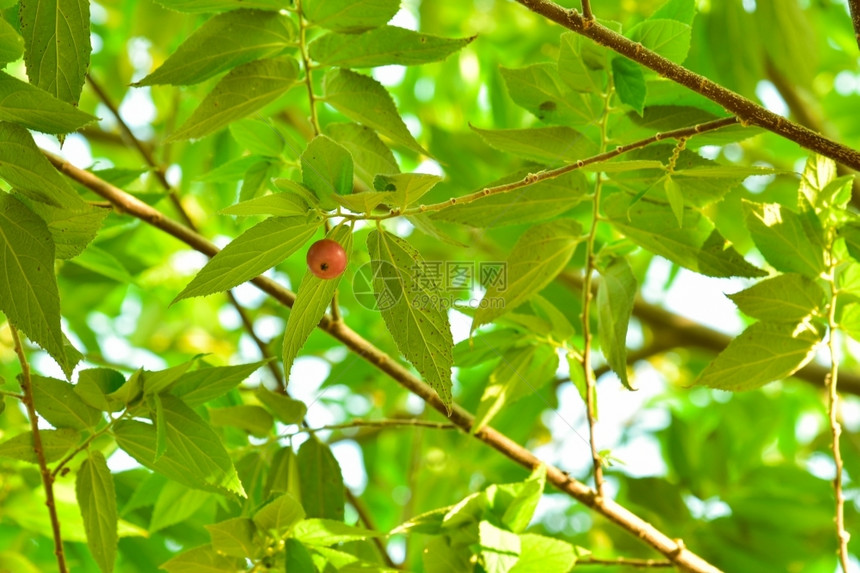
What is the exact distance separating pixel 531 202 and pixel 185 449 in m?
0.45

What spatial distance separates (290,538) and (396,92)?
162 cm

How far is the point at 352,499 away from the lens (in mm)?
1366

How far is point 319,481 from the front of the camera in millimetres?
1107

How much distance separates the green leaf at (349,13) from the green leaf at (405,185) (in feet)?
0.88

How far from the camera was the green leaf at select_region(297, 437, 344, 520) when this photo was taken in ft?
3.60

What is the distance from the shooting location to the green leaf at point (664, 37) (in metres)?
0.86

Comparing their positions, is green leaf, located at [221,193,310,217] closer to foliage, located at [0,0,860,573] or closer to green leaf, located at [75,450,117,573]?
foliage, located at [0,0,860,573]

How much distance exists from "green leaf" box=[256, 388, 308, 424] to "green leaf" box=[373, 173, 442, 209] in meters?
0.43

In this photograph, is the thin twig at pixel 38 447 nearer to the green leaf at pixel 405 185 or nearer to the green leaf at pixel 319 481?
the green leaf at pixel 319 481

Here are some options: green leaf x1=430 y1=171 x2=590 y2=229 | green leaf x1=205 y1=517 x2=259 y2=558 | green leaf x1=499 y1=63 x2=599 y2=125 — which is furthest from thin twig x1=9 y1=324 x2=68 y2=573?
green leaf x1=499 y1=63 x2=599 y2=125

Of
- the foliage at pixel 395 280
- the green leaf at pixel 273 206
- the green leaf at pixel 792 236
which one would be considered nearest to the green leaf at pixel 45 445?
the foliage at pixel 395 280

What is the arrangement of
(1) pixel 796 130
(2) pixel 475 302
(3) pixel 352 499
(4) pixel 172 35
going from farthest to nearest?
(4) pixel 172 35 → (3) pixel 352 499 → (2) pixel 475 302 → (1) pixel 796 130

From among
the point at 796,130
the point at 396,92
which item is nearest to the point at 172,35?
the point at 396,92

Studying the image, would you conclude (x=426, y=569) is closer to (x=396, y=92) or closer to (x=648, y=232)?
(x=648, y=232)
